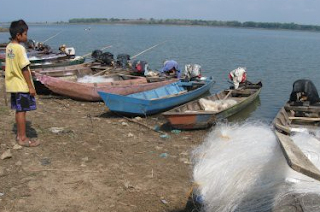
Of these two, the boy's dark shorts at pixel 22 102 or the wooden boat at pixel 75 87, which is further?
the wooden boat at pixel 75 87

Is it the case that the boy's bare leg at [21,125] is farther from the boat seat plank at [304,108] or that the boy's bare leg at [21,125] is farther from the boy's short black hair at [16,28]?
the boat seat plank at [304,108]

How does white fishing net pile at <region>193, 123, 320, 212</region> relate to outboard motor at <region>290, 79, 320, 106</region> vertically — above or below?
above

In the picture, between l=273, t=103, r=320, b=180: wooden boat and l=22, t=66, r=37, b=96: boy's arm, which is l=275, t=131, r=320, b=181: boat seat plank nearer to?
l=273, t=103, r=320, b=180: wooden boat

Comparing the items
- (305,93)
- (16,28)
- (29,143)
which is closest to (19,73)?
(16,28)

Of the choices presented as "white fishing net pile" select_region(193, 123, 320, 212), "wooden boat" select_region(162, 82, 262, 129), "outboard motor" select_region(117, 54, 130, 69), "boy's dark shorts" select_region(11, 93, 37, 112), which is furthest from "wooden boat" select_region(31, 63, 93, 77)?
"white fishing net pile" select_region(193, 123, 320, 212)

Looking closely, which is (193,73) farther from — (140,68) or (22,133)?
(22,133)

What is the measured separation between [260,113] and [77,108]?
7.66 m

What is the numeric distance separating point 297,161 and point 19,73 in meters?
4.81

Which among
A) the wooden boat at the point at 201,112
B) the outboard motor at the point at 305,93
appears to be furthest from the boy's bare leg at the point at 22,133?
the outboard motor at the point at 305,93

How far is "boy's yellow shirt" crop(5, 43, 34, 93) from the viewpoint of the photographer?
216 inches

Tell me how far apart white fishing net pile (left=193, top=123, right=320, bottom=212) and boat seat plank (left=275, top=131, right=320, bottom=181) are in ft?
0.80

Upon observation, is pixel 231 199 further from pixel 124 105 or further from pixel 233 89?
pixel 233 89

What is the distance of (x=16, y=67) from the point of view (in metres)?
5.58

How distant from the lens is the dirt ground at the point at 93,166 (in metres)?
4.71
